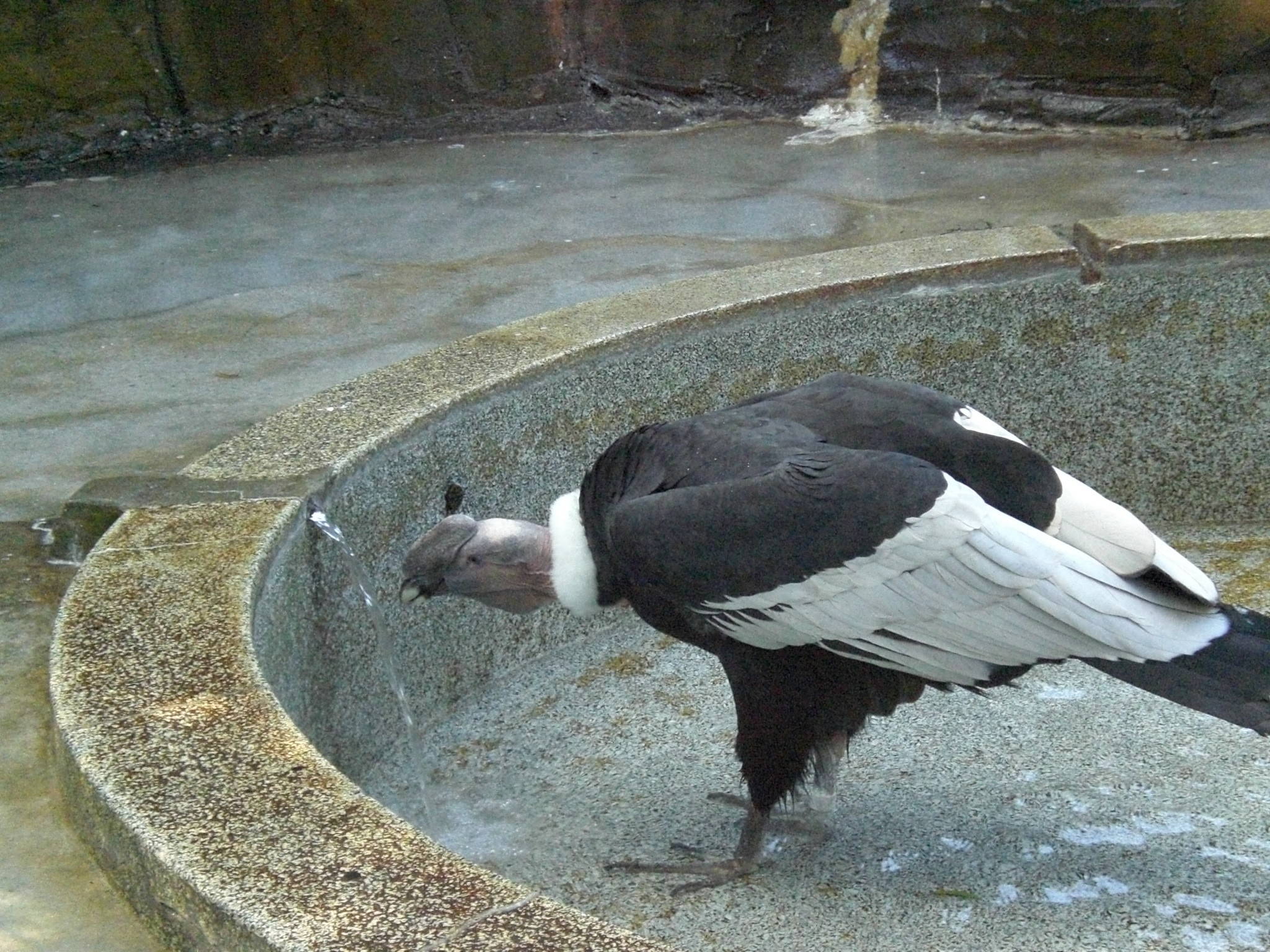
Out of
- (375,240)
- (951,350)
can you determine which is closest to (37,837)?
(951,350)

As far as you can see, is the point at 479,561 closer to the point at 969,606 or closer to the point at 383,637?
the point at 383,637

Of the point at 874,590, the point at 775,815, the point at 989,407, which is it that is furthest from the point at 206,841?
the point at 989,407

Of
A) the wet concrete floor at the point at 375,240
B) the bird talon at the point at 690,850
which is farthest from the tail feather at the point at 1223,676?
the wet concrete floor at the point at 375,240

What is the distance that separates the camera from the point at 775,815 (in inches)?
119

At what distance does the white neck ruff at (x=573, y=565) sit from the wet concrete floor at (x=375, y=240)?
94 cm

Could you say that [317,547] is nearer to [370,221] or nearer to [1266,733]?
[1266,733]

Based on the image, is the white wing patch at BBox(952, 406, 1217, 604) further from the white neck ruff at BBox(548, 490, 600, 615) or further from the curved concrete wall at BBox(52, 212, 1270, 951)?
the curved concrete wall at BBox(52, 212, 1270, 951)

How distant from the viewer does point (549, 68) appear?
701 cm

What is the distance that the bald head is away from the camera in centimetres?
283

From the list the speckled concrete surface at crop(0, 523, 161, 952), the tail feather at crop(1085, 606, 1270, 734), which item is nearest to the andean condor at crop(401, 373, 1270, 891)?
the tail feather at crop(1085, 606, 1270, 734)

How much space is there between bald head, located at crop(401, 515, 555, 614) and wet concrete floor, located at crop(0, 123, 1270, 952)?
0.69 metres

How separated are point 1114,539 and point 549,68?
5025 mm

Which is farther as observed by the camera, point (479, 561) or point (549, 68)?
point (549, 68)

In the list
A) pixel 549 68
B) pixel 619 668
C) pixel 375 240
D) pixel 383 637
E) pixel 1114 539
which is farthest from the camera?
pixel 549 68
